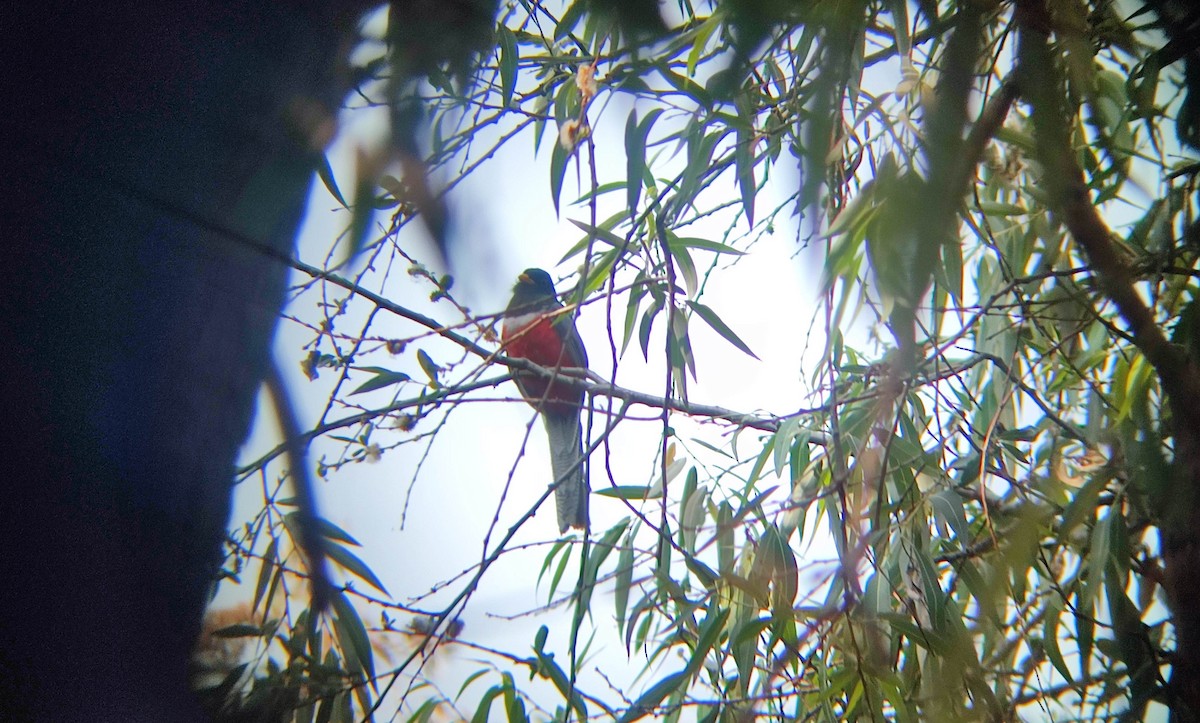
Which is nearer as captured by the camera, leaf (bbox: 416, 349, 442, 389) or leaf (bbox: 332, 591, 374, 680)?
leaf (bbox: 332, 591, 374, 680)

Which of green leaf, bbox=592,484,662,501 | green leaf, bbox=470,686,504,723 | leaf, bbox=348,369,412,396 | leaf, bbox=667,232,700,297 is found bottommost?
green leaf, bbox=470,686,504,723

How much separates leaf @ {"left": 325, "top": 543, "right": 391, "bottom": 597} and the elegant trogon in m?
0.21

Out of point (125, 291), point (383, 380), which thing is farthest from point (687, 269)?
point (125, 291)

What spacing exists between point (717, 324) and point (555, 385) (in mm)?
588

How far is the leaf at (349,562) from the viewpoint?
732 mm

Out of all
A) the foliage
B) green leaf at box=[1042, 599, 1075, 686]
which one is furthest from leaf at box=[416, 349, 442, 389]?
green leaf at box=[1042, 599, 1075, 686]

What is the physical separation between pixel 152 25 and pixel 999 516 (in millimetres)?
1054

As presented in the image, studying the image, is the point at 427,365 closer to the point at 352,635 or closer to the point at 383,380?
the point at 383,380

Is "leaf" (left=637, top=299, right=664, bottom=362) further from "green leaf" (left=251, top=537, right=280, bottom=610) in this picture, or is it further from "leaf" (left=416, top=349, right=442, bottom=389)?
"green leaf" (left=251, top=537, right=280, bottom=610)

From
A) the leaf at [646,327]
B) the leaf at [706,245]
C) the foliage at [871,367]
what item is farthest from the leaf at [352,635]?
the leaf at [706,245]

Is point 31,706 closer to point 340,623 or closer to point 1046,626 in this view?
point 340,623

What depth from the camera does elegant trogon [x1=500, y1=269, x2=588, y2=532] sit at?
87 centimetres

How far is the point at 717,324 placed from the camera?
0.97m

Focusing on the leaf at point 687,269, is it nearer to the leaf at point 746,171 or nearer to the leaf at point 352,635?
the leaf at point 746,171
